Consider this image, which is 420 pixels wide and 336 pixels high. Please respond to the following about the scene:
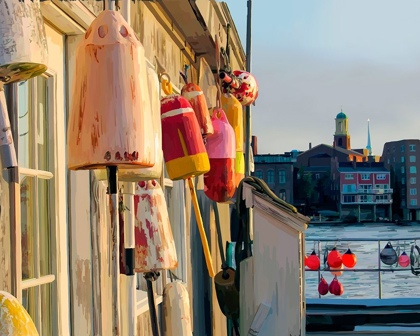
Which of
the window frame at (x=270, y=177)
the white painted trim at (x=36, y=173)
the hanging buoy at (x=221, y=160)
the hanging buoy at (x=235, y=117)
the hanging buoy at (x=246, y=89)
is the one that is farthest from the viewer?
the window frame at (x=270, y=177)

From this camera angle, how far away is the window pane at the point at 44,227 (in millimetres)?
1688

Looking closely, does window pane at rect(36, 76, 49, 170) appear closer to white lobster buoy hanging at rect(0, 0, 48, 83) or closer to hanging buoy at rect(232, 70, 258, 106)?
white lobster buoy hanging at rect(0, 0, 48, 83)

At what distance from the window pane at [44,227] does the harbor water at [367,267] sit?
3671mm

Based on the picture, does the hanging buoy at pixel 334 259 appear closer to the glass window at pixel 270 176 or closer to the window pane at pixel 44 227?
the window pane at pixel 44 227

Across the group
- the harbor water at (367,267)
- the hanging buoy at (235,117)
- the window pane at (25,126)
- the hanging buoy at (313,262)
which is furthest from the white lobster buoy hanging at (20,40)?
the hanging buoy at (313,262)

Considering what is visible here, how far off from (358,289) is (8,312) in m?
28.6

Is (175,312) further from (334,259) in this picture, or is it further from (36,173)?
(334,259)

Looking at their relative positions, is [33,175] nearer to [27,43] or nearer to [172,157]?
[172,157]

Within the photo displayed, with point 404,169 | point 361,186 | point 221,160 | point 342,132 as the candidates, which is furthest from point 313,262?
point 342,132

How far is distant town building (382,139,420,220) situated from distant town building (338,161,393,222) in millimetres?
2129

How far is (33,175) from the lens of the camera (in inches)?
63.9

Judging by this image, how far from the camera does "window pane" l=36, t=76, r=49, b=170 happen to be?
1.71 m

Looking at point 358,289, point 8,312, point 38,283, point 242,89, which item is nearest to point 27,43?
point 8,312

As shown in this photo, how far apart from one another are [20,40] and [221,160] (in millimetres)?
2030
